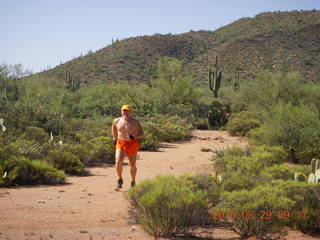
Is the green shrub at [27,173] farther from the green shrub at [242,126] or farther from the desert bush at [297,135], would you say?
the green shrub at [242,126]

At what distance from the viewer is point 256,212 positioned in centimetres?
561

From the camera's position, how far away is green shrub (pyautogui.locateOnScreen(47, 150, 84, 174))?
1147cm

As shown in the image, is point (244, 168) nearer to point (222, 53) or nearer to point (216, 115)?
point (216, 115)

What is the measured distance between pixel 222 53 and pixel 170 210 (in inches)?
2388

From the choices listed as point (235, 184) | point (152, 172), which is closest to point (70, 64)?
point (152, 172)

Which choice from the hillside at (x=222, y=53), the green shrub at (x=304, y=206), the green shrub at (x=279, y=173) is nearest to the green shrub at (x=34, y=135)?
the green shrub at (x=279, y=173)

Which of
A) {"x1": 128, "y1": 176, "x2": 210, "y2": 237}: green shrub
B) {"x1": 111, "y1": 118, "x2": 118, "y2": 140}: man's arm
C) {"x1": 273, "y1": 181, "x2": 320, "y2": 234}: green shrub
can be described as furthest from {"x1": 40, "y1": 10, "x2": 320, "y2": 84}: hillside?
{"x1": 128, "y1": 176, "x2": 210, "y2": 237}: green shrub

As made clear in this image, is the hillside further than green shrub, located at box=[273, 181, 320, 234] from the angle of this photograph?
Yes

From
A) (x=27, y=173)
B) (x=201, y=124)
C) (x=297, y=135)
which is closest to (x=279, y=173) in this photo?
(x=27, y=173)

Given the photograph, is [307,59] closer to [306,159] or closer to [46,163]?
[306,159]

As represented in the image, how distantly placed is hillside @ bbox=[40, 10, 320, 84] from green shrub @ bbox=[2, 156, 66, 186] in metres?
45.3

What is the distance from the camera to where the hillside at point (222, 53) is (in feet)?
189

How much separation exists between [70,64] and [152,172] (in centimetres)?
5442

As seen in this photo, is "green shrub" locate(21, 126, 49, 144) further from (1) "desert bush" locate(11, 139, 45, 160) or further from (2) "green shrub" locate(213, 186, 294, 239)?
(2) "green shrub" locate(213, 186, 294, 239)
